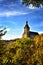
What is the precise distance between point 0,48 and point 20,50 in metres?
31.7

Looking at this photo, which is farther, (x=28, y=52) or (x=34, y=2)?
(x=28, y=52)

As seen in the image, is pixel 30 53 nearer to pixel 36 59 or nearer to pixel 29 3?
pixel 36 59

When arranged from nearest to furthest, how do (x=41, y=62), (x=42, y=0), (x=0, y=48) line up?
(x=42, y=0)
(x=0, y=48)
(x=41, y=62)

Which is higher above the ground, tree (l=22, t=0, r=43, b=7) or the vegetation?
tree (l=22, t=0, r=43, b=7)

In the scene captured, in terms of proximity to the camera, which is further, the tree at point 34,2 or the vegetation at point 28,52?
the vegetation at point 28,52

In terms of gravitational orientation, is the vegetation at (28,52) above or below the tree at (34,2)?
below

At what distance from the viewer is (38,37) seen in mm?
59625

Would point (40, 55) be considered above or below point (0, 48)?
below

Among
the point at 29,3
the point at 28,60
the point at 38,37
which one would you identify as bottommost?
the point at 28,60

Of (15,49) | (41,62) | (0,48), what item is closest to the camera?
(0,48)

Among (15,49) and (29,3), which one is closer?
(29,3)

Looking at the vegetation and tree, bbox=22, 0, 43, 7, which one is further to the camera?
the vegetation

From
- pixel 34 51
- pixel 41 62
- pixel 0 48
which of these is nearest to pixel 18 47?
pixel 34 51

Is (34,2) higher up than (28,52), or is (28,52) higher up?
(34,2)
